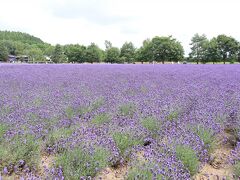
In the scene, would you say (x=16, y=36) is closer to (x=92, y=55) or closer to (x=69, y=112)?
(x=92, y=55)

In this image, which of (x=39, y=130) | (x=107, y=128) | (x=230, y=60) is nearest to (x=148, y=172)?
(x=107, y=128)

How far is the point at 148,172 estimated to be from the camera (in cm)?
229

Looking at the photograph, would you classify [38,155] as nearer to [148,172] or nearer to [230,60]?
[148,172]

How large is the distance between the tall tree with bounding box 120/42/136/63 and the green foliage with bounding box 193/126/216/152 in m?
48.6

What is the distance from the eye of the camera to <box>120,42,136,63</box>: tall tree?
5253cm

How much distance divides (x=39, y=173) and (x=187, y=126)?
1825 millimetres

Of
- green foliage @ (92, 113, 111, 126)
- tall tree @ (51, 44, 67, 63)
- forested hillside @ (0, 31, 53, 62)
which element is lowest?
green foliage @ (92, 113, 111, 126)

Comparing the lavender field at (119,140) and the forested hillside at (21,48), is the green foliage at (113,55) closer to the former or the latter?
the forested hillside at (21,48)

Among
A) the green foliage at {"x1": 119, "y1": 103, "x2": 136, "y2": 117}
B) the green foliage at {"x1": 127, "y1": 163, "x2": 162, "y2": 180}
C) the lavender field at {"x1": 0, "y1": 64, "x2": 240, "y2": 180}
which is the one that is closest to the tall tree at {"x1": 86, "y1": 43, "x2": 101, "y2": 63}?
the lavender field at {"x1": 0, "y1": 64, "x2": 240, "y2": 180}

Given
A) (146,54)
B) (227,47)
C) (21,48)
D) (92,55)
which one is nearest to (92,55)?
(92,55)

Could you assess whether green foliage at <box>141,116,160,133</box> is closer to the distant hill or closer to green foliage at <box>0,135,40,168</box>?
green foliage at <box>0,135,40,168</box>

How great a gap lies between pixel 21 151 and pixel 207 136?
6.52 feet

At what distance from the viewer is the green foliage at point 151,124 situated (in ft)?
11.9

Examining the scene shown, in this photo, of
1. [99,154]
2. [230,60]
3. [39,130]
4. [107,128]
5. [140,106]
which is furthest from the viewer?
[230,60]
